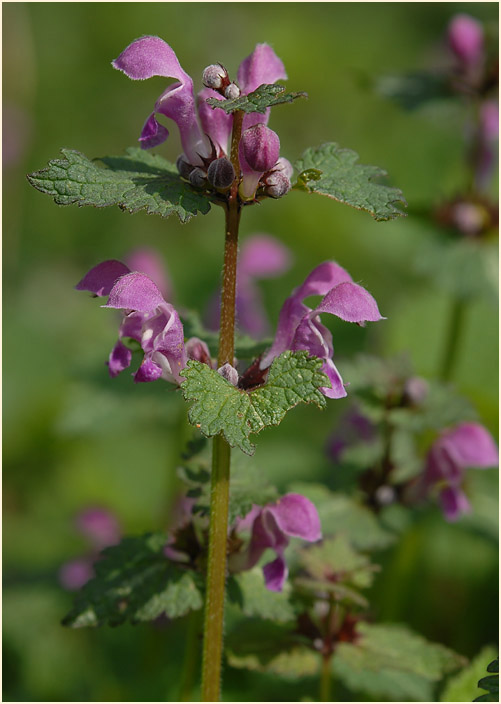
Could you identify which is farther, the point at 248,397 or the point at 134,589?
the point at 134,589

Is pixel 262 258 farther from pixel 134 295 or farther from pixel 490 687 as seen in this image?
pixel 490 687

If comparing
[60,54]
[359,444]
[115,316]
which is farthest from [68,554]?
[60,54]

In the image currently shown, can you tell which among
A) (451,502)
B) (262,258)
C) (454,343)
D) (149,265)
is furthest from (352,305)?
(149,265)

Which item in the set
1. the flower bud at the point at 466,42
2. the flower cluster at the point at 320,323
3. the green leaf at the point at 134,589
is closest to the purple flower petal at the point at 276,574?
the green leaf at the point at 134,589

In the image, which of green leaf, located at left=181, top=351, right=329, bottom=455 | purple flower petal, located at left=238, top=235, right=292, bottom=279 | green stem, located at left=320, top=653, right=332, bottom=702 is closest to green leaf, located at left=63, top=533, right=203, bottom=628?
green stem, located at left=320, top=653, right=332, bottom=702

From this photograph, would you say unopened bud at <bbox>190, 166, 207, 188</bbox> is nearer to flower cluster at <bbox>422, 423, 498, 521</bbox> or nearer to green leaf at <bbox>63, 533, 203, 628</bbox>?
green leaf at <bbox>63, 533, 203, 628</bbox>
